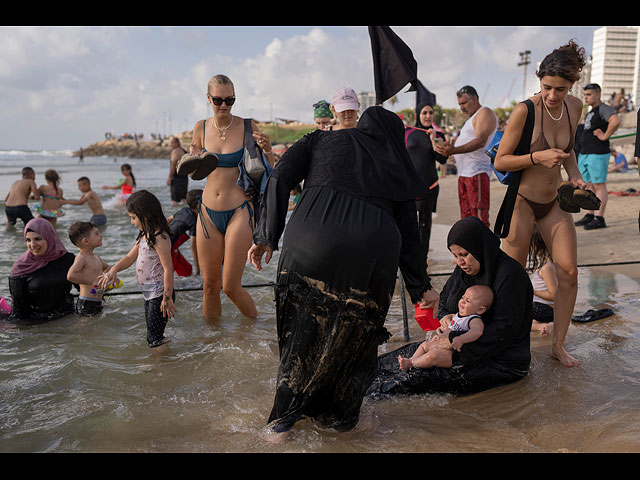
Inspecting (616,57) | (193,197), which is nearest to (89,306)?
(193,197)

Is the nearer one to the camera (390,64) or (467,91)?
(390,64)

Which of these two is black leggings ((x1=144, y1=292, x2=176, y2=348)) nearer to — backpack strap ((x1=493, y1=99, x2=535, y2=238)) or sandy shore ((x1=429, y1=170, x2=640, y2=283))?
backpack strap ((x1=493, y1=99, x2=535, y2=238))

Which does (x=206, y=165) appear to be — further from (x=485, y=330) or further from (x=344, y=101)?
(x=485, y=330)

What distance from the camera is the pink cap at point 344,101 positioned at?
3.75m

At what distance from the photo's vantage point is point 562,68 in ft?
11.9

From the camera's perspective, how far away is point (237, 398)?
12.2ft

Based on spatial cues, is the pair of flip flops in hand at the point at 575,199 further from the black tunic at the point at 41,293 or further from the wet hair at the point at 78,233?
the black tunic at the point at 41,293

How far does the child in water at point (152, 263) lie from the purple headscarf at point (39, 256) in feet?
4.50

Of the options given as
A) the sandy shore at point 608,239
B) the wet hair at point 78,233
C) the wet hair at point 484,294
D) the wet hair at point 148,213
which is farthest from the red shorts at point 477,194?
the wet hair at point 78,233

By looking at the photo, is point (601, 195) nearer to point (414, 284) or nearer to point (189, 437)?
point (414, 284)

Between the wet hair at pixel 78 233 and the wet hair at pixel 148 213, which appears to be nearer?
the wet hair at pixel 148 213

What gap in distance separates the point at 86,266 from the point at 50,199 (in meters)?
6.80
